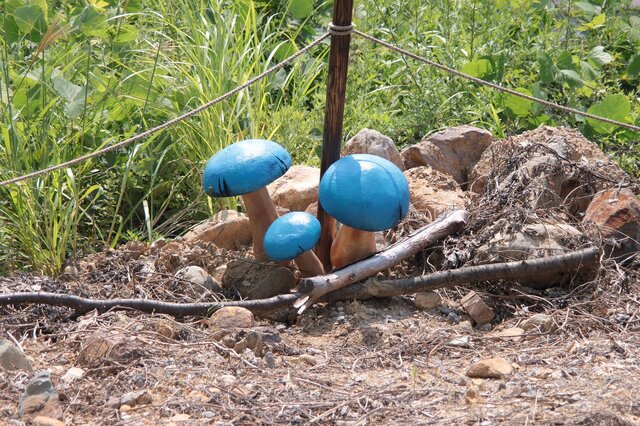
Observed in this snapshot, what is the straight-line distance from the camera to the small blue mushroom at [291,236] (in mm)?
3873

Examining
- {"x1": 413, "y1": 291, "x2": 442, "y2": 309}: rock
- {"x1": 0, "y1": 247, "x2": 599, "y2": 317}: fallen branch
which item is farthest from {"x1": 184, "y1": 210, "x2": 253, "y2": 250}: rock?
{"x1": 413, "y1": 291, "x2": 442, "y2": 309}: rock

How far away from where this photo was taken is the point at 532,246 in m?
4.23

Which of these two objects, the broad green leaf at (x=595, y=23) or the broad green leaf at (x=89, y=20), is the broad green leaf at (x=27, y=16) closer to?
the broad green leaf at (x=89, y=20)

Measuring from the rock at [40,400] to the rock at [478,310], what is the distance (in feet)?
5.63

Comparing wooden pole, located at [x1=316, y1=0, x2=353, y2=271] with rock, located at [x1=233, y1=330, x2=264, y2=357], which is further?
wooden pole, located at [x1=316, y1=0, x2=353, y2=271]

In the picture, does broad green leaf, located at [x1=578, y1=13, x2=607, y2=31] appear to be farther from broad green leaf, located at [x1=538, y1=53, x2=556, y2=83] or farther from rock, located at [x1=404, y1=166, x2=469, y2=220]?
rock, located at [x1=404, y1=166, x2=469, y2=220]

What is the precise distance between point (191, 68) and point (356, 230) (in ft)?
6.45

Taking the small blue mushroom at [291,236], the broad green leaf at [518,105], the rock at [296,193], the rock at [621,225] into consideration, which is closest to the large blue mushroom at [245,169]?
the small blue mushroom at [291,236]

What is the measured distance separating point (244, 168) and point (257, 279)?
48 cm

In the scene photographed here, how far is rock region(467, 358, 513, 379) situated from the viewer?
332 centimetres

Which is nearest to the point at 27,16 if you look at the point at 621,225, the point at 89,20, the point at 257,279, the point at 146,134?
the point at 89,20

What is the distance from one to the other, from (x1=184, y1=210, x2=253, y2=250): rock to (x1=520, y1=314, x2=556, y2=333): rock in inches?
53.5

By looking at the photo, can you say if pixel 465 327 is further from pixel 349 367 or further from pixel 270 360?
pixel 270 360

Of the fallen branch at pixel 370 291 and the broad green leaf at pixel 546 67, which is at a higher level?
the broad green leaf at pixel 546 67
